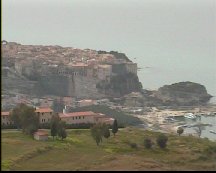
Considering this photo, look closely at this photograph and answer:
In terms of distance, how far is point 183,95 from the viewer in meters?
24.5

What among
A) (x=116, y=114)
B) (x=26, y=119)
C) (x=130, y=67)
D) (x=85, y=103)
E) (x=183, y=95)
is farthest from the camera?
(x=130, y=67)

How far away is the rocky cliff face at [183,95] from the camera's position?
78.8 feet

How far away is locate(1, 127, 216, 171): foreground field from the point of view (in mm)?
9133

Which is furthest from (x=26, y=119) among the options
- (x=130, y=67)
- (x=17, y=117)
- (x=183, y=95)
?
(x=130, y=67)

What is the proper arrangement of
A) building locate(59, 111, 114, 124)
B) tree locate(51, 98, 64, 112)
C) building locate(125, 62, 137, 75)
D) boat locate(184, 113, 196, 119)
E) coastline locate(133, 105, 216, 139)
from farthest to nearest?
building locate(125, 62, 137, 75) < tree locate(51, 98, 64, 112) < boat locate(184, 113, 196, 119) < coastline locate(133, 105, 216, 139) < building locate(59, 111, 114, 124)

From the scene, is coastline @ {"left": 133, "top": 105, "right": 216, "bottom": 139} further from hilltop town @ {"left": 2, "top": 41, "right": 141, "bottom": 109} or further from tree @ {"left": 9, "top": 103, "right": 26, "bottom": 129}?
tree @ {"left": 9, "top": 103, "right": 26, "bottom": 129}

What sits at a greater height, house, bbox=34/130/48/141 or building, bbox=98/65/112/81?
building, bbox=98/65/112/81

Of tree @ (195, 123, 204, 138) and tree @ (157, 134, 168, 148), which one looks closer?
tree @ (157, 134, 168, 148)

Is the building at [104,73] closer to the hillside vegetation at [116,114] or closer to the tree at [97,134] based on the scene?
the hillside vegetation at [116,114]

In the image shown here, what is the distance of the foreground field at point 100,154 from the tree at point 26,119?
23cm

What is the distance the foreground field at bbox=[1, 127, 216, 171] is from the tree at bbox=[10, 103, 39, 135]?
0.23m

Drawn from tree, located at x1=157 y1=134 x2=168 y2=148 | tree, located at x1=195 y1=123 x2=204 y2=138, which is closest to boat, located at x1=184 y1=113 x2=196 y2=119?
tree, located at x1=195 y1=123 x2=204 y2=138

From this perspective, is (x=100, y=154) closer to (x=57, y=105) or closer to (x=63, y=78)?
(x=57, y=105)

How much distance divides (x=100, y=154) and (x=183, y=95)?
571 inches
